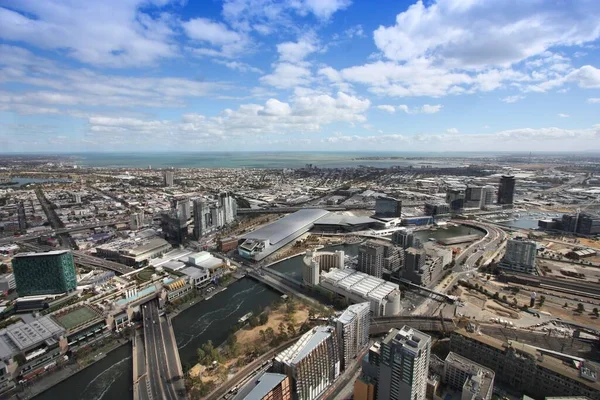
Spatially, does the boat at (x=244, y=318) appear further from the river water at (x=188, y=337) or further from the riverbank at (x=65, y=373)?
the riverbank at (x=65, y=373)

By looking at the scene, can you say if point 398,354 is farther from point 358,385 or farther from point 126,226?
point 126,226

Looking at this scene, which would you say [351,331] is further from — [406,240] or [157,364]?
[406,240]

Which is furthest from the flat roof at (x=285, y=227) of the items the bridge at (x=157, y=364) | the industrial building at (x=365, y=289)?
the bridge at (x=157, y=364)

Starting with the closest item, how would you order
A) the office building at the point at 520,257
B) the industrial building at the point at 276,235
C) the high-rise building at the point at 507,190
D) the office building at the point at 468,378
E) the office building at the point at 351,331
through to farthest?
the office building at the point at 468,378
the office building at the point at 351,331
the office building at the point at 520,257
the industrial building at the point at 276,235
the high-rise building at the point at 507,190

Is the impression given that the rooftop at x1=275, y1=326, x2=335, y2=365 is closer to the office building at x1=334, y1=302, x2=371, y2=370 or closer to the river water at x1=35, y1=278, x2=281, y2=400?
the office building at x1=334, y1=302, x2=371, y2=370

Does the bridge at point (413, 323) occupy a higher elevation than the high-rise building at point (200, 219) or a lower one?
lower

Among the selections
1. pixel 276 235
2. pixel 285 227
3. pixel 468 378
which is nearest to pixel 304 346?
pixel 468 378
